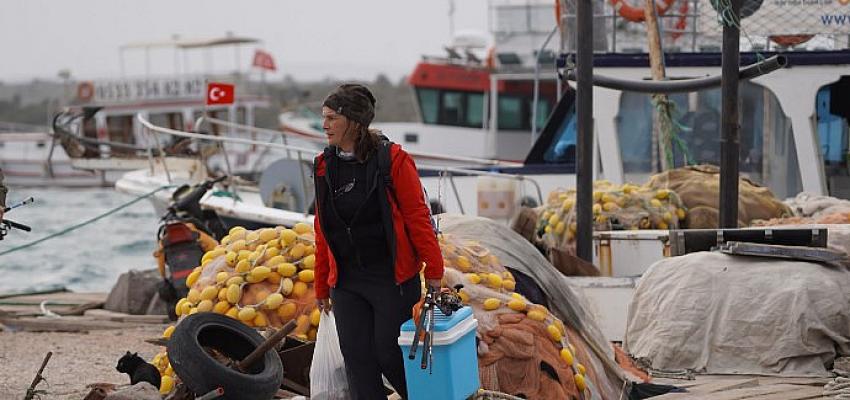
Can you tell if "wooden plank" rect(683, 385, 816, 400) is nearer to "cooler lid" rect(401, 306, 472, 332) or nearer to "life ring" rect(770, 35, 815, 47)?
"cooler lid" rect(401, 306, 472, 332)

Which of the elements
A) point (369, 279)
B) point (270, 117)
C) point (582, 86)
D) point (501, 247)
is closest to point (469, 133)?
point (582, 86)

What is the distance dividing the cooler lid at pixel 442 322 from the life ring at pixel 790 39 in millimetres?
8476

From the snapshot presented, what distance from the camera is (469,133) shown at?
32.7 metres

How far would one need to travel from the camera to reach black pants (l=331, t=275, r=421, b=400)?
17.5ft

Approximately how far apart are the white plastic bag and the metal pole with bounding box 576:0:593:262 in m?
3.97

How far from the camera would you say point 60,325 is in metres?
11.6

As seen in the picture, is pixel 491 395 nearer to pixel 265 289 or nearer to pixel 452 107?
pixel 265 289

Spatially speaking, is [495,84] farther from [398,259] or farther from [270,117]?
[270,117]

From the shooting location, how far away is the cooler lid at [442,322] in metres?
5.24

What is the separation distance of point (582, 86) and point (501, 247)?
8.18 feet

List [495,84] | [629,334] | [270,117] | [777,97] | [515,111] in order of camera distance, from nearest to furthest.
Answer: [629,334]
[777,97]
[495,84]
[515,111]
[270,117]

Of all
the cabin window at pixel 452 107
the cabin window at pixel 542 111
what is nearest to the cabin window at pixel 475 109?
the cabin window at pixel 452 107

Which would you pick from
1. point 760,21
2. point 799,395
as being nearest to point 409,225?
point 799,395

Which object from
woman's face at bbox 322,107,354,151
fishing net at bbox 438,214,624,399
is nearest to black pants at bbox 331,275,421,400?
woman's face at bbox 322,107,354,151
